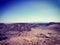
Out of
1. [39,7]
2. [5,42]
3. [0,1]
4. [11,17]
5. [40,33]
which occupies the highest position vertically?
[0,1]

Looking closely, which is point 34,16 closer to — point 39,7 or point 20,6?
point 39,7

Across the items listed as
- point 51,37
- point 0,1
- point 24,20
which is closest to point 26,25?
point 24,20

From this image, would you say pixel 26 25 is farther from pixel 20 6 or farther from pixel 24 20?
pixel 20 6

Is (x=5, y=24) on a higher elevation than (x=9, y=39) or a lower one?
higher

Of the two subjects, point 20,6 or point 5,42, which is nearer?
point 5,42

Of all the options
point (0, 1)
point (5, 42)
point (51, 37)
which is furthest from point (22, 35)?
point (0, 1)

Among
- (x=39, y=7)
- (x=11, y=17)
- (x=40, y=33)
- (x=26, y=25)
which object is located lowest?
(x=40, y=33)
